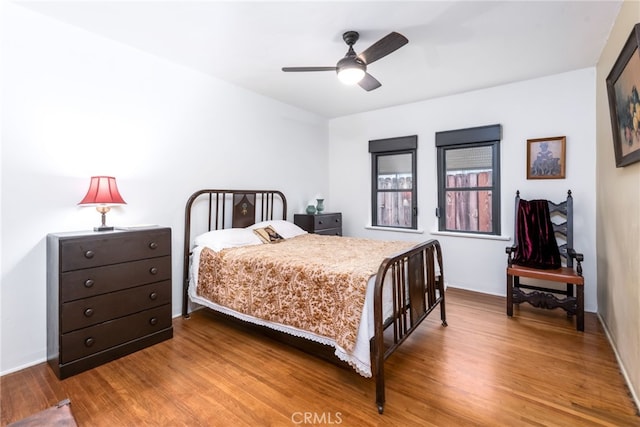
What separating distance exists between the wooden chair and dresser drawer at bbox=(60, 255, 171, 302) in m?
3.35

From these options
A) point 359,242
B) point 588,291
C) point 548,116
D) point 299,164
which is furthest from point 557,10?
point 299,164

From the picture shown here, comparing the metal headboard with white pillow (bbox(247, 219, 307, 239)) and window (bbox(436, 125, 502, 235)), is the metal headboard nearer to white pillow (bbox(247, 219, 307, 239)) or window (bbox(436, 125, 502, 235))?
white pillow (bbox(247, 219, 307, 239))

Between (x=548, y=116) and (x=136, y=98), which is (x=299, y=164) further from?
(x=548, y=116)

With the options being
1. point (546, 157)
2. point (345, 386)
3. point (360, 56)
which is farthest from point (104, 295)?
point (546, 157)

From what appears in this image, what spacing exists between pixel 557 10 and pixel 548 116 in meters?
1.54

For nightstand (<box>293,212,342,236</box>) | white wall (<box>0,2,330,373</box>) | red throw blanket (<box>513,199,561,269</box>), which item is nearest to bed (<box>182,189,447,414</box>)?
white wall (<box>0,2,330,373</box>)

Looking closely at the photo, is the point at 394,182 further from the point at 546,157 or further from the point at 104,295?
the point at 104,295

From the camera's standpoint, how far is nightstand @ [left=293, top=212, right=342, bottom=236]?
4.39 m

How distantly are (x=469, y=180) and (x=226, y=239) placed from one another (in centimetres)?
321

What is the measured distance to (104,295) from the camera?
2297 millimetres

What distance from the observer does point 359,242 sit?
332 cm

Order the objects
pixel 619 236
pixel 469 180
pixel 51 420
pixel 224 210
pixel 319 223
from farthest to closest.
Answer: pixel 319 223 < pixel 469 180 < pixel 224 210 < pixel 619 236 < pixel 51 420

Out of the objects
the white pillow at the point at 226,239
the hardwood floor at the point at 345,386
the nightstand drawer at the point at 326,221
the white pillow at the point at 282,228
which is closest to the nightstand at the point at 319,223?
the nightstand drawer at the point at 326,221

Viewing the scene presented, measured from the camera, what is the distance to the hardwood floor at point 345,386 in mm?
1714
